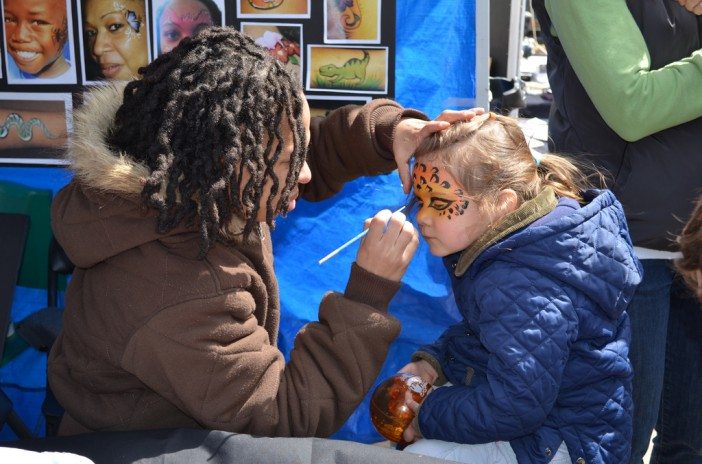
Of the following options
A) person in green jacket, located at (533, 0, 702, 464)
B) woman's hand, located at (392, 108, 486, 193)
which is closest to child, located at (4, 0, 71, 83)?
woman's hand, located at (392, 108, 486, 193)

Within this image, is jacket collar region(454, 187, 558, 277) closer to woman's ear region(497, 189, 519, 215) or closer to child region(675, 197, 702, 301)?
woman's ear region(497, 189, 519, 215)

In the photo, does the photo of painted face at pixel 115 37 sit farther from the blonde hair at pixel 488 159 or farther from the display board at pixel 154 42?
the blonde hair at pixel 488 159

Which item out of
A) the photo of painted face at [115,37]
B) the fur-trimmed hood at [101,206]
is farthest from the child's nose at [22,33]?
the fur-trimmed hood at [101,206]

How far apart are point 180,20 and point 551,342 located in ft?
4.68

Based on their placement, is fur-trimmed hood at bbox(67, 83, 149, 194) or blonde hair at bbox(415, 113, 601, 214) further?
blonde hair at bbox(415, 113, 601, 214)

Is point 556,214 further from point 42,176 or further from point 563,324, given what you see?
point 42,176

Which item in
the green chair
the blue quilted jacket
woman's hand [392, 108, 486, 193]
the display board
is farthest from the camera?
the green chair

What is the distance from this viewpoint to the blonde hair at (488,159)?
160 centimetres

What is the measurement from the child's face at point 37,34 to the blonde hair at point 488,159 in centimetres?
122

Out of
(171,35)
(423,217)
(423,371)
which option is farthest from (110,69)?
(423,371)

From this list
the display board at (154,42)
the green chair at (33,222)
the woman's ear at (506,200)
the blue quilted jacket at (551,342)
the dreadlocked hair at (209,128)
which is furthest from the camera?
the green chair at (33,222)

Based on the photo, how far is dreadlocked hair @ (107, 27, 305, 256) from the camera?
1337mm

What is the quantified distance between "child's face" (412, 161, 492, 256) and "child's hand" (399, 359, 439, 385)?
27 cm

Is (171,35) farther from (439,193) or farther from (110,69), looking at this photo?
(439,193)
